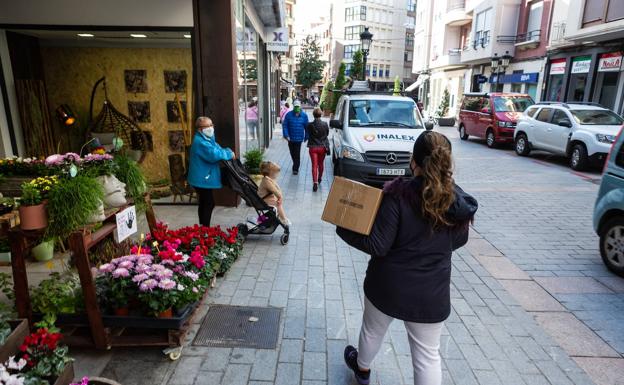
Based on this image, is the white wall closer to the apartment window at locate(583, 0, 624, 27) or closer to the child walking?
the child walking

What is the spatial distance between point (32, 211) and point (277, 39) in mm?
13905

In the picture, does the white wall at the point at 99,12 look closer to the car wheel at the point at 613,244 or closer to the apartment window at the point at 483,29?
the car wheel at the point at 613,244

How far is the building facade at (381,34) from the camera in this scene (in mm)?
68000

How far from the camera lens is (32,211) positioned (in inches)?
113

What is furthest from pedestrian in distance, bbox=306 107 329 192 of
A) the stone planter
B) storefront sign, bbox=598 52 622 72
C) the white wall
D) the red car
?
the stone planter

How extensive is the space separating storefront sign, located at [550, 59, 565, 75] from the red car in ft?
16.4

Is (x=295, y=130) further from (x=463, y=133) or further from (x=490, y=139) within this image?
(x=463, y=133)

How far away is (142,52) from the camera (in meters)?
8.29

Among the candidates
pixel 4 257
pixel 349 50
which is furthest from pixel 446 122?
pixel 349 50

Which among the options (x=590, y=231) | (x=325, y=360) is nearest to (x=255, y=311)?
(x=325, y=360)

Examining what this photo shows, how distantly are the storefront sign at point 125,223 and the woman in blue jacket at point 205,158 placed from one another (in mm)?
1634

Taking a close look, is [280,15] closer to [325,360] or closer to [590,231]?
[590,231]

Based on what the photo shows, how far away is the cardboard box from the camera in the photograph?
2.30 m

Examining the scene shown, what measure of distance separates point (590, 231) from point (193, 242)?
6187 millimetres
